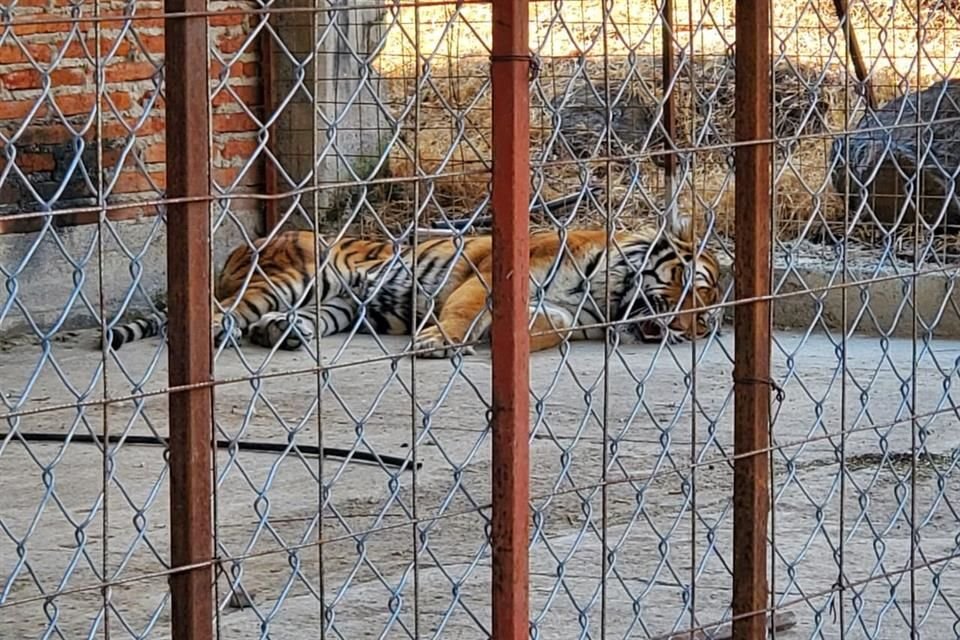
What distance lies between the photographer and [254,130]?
356 inches

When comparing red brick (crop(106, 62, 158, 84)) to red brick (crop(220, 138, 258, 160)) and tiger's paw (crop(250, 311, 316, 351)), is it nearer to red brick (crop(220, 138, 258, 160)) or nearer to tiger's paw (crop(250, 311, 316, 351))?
red brick (crop(220, 138, 258, 160))

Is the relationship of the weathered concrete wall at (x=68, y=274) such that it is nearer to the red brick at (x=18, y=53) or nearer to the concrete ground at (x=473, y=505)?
the concrete ground at (x=473, y=505)

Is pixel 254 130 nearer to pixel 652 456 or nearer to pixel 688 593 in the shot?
pixel 652 456

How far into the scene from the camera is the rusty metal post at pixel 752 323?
316 cm

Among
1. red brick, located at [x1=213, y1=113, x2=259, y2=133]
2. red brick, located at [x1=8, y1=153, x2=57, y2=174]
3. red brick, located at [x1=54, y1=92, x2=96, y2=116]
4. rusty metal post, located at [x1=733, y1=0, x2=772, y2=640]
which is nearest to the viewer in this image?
rusty metal post, located at [x1=733, y1=0, x2=772, y2=640]

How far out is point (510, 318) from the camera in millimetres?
2668

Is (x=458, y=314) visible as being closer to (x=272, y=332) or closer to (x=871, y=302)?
(x=272, y=332)

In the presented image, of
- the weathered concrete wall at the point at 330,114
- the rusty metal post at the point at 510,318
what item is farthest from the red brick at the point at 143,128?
the rusty metal post at the point at 510,318

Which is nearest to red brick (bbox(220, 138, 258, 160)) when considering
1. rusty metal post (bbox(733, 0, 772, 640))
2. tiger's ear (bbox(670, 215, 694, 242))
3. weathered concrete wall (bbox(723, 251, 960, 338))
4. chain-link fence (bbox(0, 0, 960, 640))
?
chain-link fence (bbox(0, 0, 960, 640))

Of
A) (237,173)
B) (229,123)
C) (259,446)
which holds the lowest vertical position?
(259,446)

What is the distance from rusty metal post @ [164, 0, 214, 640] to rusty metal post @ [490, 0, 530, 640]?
0.44m

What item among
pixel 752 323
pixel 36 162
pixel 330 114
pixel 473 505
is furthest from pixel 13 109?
pixel 752 323

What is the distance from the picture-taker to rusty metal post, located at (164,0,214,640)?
2488 millimetres

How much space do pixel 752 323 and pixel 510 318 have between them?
746 millimetres
